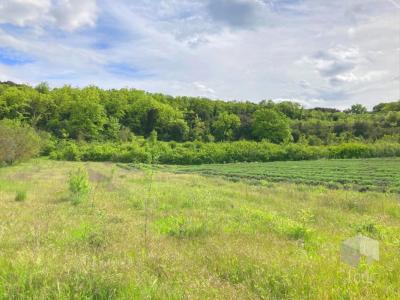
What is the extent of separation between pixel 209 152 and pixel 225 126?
3261cm

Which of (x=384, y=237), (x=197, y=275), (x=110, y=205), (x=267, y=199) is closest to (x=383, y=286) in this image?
(x=197, y=275)

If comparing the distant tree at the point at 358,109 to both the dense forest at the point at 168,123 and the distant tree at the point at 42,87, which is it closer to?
the dense forest at the point at 168,123

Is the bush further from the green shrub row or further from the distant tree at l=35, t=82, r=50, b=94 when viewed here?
the distant tree at l=35, t=82, r=50, b=94

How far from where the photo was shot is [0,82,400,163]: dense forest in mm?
83688

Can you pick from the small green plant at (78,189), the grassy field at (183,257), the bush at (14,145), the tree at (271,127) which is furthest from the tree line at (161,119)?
the grassy field at (183,257)

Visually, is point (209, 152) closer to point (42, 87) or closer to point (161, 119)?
point (161, 119)

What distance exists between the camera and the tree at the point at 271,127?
104 metres

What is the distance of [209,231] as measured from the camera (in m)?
8.18

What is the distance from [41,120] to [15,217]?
87997mm

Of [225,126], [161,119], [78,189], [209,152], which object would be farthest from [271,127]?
[78,189]

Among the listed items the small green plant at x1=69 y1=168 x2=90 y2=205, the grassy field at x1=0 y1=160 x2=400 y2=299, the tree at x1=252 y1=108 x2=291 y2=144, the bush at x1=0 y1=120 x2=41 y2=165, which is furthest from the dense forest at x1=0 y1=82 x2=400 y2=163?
the grassy field at x1=0 y1=160 x2=400 y2=299

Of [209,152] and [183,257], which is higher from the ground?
[183,257]

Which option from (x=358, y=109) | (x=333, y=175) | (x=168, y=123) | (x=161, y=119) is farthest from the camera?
(x=358, y=109)

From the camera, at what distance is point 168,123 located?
101 meters
